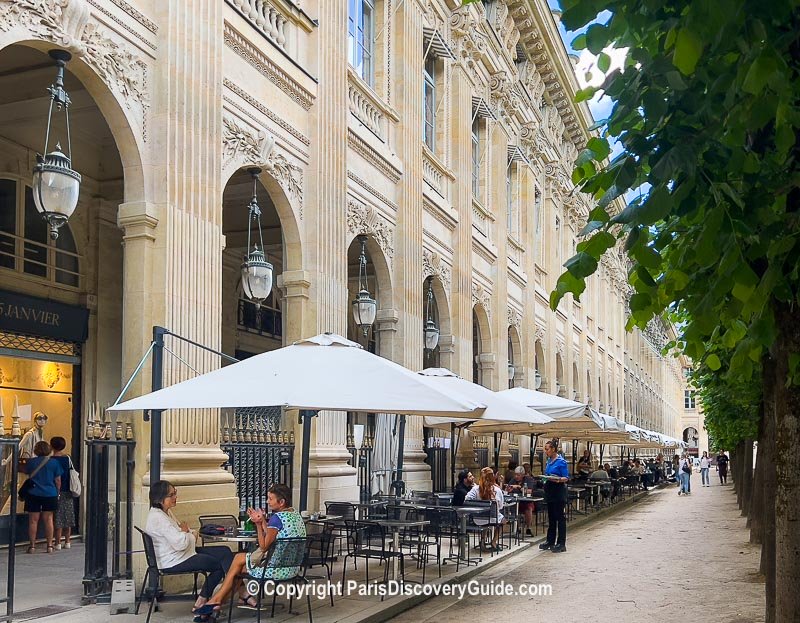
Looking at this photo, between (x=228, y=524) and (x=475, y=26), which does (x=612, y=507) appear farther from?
(x=228, y=524)

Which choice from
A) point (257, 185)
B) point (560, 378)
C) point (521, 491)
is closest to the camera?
point (257, 185)

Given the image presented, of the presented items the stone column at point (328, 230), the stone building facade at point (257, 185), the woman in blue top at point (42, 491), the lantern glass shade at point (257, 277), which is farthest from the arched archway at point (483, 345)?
the woman in blue top at point (42, 491)

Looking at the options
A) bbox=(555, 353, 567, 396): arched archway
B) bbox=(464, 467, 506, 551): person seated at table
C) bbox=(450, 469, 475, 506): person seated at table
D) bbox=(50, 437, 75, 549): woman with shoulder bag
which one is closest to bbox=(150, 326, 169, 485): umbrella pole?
bbox=(50, 437, 75, 549): woman with shoulder bag

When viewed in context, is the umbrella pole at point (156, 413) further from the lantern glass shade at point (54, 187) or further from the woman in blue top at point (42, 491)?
the woman in blue top at point (42, 491)

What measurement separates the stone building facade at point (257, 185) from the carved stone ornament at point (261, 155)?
38 millimetres

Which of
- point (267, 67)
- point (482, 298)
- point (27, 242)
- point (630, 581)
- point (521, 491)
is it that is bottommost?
point (630, 581)

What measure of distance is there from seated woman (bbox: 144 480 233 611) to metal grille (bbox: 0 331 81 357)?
6393 mm

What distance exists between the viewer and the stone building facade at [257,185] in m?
10.9

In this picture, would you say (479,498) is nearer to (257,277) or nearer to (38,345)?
(257,277)

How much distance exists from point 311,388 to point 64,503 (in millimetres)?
6908

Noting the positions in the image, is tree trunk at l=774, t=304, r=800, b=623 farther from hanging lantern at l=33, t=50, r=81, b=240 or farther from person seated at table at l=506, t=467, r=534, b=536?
person seated at table at l=506, t=467, r=534, b=536

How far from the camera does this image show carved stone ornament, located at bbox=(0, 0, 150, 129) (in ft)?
30.5

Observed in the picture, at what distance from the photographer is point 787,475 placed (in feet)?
18.3

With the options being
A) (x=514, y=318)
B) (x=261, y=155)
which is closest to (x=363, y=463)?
(x=261, y=155)
